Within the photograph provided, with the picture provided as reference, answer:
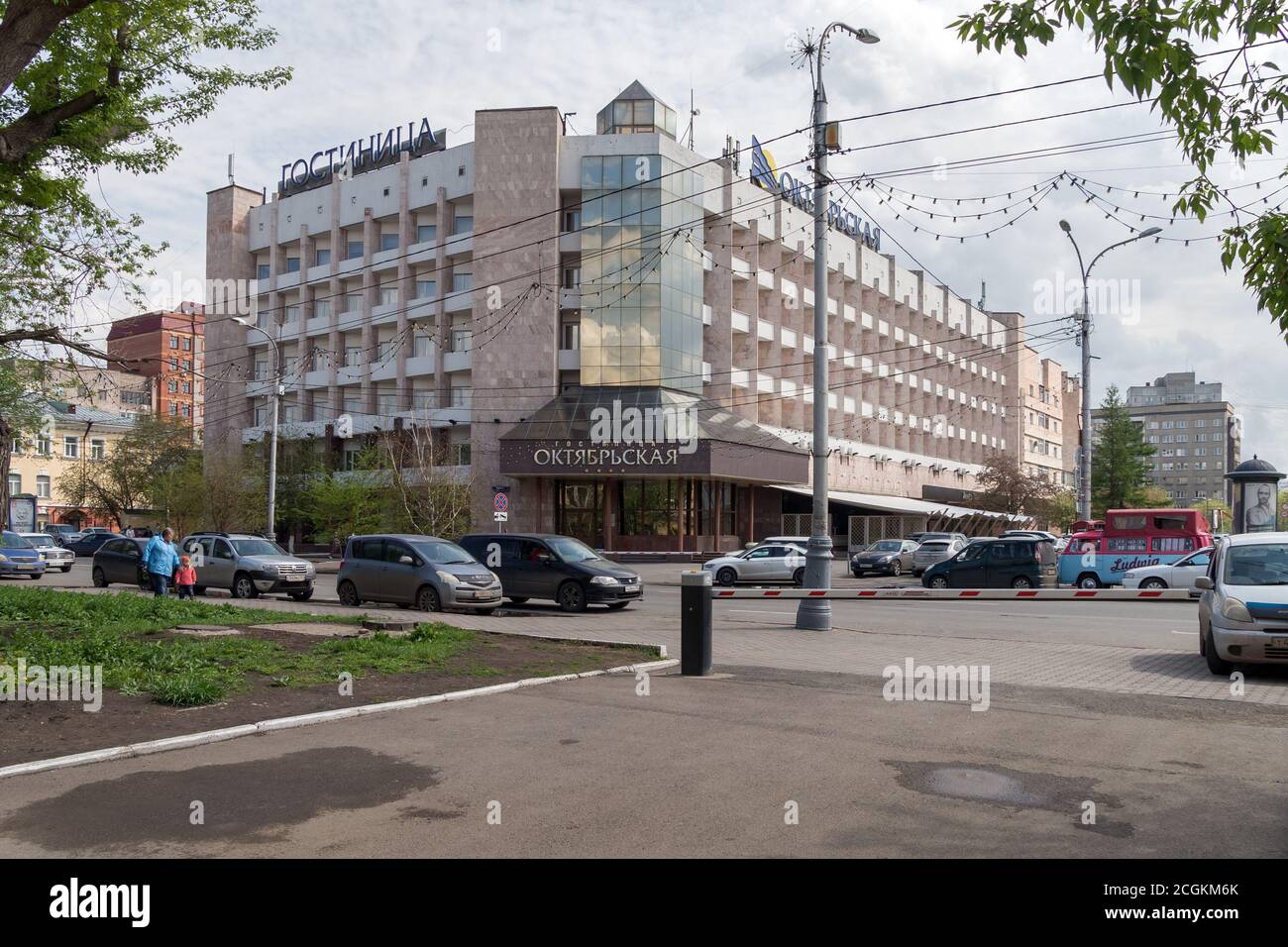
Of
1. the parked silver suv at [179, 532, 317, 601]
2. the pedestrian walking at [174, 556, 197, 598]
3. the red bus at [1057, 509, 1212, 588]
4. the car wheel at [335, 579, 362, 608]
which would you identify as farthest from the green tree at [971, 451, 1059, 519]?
the pedestrian walking at [174, 556, 197, 598]

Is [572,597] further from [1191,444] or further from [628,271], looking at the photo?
[1191,444]

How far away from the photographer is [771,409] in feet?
184

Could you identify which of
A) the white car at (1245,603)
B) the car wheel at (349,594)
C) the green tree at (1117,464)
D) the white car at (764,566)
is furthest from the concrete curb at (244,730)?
the green tree at (1117,464)

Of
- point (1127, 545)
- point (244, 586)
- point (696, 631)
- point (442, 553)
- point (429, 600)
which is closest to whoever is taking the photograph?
point (696, 631)

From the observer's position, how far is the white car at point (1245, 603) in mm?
11234

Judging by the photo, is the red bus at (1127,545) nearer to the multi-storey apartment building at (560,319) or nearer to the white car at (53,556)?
the multi-storey apartment building at (560,319)

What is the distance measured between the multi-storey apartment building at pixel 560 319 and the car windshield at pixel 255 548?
1677 cm

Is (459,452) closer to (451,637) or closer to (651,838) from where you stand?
(451,637)

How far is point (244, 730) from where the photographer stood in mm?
8312

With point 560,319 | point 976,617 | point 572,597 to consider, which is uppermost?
point 560,319

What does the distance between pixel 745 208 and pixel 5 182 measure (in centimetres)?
4226

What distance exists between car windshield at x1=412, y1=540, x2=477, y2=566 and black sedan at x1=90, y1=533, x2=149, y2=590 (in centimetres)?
1054

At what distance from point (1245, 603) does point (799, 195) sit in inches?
1923

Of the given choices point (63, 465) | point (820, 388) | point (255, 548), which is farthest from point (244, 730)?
point (63, 465)
